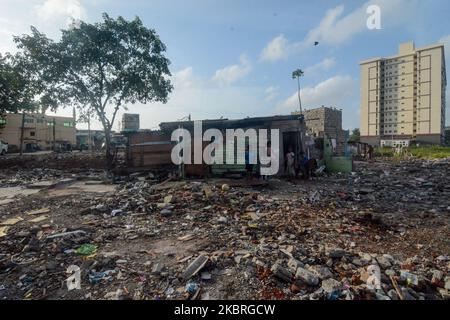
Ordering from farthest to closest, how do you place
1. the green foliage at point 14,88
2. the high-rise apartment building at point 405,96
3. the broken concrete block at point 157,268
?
the high-rise apartment building at point 405,96 → the green foliage at point 14,88 → the broken concrete block at point 157,268

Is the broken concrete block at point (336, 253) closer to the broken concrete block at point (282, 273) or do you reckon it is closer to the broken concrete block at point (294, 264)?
the broken concrete block at point (294, 264)

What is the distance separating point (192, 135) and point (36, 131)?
40.8 metres

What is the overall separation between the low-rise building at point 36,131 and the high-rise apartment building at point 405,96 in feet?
213

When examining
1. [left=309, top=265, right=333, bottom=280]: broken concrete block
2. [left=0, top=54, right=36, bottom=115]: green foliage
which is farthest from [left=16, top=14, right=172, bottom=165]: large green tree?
[left=309, top=265, right=333, bottom=280]: broken concrete block

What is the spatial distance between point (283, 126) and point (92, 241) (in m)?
9.56

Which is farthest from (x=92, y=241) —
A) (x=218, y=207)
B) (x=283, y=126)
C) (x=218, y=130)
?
(x=283, y=126)

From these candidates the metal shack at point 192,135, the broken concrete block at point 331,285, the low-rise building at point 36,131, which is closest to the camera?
the broken concrete block at point 331,285

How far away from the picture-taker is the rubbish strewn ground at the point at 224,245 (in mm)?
3197

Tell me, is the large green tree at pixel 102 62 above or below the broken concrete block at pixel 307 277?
above

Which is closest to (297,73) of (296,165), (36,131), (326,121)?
(326,121)

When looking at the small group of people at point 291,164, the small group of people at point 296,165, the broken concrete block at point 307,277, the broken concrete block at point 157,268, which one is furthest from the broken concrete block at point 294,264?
the small group of people at point 296,165

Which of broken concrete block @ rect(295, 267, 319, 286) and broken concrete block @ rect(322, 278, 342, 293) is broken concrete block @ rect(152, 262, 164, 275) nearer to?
broken concrete block @ rect(295, 267, 319, 286)

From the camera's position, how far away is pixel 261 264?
3617 mm

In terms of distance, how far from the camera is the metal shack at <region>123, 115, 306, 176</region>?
11.7m
